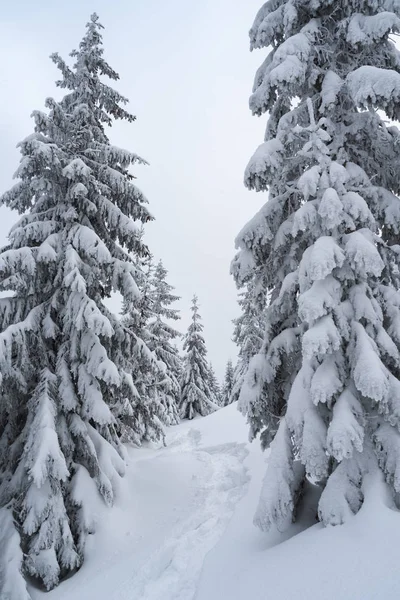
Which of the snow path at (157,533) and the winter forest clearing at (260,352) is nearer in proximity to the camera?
the winter forest clearing at (260,352)

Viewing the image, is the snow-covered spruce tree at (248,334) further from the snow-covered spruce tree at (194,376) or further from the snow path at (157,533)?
the snow path at (157,533)

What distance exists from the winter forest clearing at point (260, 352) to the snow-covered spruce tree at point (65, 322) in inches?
2.2

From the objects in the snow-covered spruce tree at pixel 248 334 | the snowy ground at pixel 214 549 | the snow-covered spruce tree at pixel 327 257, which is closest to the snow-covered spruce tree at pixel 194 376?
the snow-covered spruce tree at pixel 248 334

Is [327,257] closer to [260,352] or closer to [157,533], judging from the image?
[260,352]

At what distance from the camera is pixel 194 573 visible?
7.23 m

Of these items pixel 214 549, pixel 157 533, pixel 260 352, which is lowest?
pixel 157 533

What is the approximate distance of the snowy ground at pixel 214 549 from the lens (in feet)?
14.5

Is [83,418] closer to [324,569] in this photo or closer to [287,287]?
[287,287]

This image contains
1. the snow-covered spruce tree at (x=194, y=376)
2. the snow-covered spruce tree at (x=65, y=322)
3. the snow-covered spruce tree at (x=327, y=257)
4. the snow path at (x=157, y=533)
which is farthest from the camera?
the snow-covered spruce tree at (x=194, y=376)

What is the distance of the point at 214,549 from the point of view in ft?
24.6

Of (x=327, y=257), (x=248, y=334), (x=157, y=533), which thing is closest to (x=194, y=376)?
(x=248, y=334)

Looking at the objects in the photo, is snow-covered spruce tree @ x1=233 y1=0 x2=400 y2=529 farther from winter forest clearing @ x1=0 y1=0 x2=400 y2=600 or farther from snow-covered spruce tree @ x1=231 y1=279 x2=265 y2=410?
snow-covered spruce tree @ x1=231 y1=279 x2=265 y2=410

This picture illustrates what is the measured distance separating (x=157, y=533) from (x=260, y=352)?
5.70m

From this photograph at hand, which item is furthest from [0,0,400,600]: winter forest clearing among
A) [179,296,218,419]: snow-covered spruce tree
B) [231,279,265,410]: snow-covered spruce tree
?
[179,296,218,419]: snow-covered spruce tree
